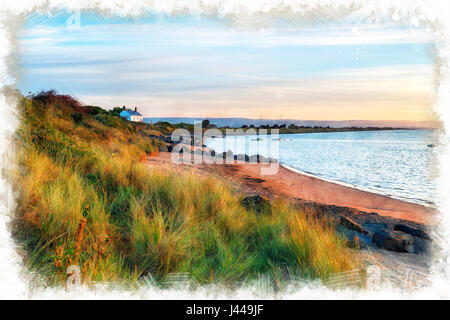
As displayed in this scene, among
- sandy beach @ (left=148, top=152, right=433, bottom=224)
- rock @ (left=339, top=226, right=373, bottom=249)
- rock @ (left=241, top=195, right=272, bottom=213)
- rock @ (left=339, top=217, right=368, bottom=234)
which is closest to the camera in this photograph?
rock @ (left=339, top=226, right=373, bottom=249)

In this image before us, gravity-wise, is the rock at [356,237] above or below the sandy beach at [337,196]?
above

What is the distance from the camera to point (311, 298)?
9.20 ft

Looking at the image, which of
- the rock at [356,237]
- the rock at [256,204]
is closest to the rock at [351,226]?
the rock at [356,237]

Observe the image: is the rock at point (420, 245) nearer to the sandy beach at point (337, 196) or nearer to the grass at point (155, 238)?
the grass at point (155, 238)

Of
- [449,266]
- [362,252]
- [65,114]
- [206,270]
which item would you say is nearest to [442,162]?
[449,266]

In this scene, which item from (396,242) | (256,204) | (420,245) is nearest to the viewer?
(396,242)

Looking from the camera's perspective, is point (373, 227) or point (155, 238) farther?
point (373, 227)

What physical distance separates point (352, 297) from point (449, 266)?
1175mm

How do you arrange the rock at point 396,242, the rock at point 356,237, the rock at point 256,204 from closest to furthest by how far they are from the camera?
1. the rock at point 356,237
2. the rock at point 396,242
3. the rock at point 256,204

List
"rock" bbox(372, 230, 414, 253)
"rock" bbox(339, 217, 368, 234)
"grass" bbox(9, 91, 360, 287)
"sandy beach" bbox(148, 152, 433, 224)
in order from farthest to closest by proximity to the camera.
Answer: "sandy beach" bbox(148, 152, 433, 224), "rock" bbox(339, 217, 368, 234), "rock" bbox(372, 230, 414, 253), "grass" bbox(9, 91, 360, 287)

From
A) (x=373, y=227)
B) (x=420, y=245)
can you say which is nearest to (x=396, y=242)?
(x=420, y=245)

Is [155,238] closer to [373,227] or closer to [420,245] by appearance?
[420,245]

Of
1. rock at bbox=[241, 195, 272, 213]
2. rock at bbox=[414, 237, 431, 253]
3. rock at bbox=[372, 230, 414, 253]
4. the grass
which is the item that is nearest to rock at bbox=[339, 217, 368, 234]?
rock at bbox=[372, 230, 414, 253]

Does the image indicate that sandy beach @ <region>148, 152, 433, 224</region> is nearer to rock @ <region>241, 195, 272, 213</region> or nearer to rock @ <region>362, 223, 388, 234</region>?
rock @ <region>362, 223, 388, 234</region>
